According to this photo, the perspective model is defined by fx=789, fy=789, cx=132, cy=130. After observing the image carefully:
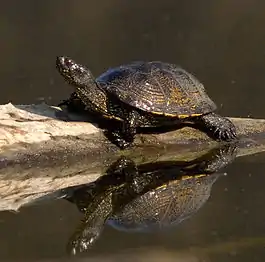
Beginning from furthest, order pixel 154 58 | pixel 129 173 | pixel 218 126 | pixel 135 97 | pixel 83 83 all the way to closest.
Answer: pixel 154 58, pixel 218 126, pixel 83 83, pixel 135 97, pixel 129 173

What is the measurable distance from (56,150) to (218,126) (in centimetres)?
183

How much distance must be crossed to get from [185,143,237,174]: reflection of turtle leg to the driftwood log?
4.2 inches

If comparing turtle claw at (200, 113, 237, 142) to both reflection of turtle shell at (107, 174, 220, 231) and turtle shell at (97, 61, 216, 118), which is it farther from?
reflection of turtle shell at (107, 174, 220, 231)

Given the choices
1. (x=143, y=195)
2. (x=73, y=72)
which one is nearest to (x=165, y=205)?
(x=143, y=195)

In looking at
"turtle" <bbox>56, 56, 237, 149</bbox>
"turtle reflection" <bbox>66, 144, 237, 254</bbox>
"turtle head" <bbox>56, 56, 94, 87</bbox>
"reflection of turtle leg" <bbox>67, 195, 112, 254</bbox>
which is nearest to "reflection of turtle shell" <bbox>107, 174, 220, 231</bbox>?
"turtle reflection" <bbox>66, 144, 237, 254</bbox>

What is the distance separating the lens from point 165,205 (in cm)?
662

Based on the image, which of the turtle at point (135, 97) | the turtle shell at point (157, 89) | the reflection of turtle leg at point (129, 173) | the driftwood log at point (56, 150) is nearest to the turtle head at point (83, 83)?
the turtle at point (135, 97)

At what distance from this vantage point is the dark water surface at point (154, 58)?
220 inches

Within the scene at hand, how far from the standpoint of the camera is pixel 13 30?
61.2ft

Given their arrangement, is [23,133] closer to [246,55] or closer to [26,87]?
[26,87]

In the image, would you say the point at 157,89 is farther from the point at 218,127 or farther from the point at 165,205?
the point at 165,205

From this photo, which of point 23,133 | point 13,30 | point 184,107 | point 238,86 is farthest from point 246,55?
point 23,133

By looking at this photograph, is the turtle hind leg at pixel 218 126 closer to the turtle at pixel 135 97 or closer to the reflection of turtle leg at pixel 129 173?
the turtle at pixel 135 97

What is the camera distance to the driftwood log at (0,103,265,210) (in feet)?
24.0
